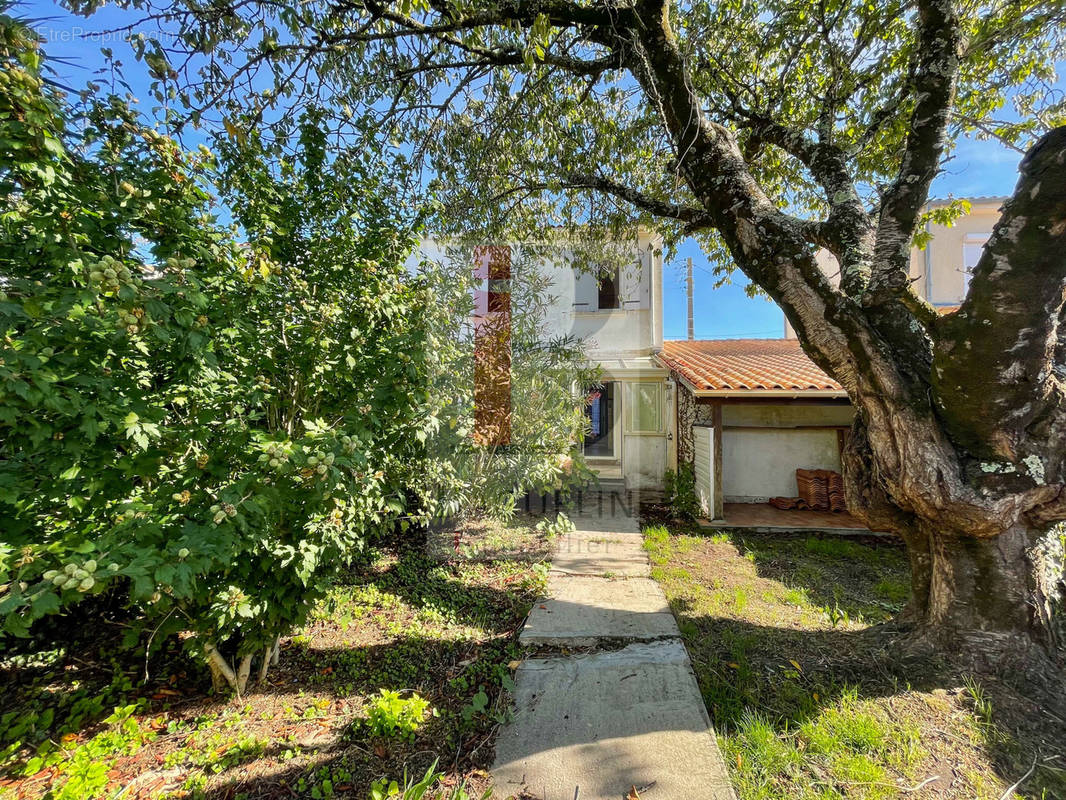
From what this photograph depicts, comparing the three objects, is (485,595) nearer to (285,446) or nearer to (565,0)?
(285,446)

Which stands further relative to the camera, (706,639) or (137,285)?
(706,639)

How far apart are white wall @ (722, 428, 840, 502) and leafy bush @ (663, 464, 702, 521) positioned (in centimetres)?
123

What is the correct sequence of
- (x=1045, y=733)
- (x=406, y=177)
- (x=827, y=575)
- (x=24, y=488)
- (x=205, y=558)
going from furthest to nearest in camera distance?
(x=827, y=575)
(x=406, y=177)
(x=1045, y=733)
(x=205, y=558)
(x=24, y=488)

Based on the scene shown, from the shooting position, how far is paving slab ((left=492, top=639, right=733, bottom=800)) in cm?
191

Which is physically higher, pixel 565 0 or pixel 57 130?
pixel 565 0

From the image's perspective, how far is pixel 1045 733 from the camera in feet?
6.70

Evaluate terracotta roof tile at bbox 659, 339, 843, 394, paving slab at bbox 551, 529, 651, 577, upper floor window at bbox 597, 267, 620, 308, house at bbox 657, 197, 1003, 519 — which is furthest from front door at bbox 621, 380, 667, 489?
paving slab at bbox 551, 529, 651, 577

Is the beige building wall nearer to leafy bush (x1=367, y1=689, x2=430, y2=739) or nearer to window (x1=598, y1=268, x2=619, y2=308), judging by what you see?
window (x1=598, y1=268, x2=619, y2=308)

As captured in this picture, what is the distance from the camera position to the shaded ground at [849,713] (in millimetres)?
1857

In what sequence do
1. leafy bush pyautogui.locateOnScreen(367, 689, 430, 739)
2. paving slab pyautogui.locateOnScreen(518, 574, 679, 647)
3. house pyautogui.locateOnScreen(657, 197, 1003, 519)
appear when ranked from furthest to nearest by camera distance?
house pyautogui.locateOnScreen(657, 197, 1003, 519) → paving slab pyautogui.locateOnScreen(518, 574, 679, 647) → leafy bush pyautogui.locateOnScreen(367, 689, 430, 739)

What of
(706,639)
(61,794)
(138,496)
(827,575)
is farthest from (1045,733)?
(61,794)

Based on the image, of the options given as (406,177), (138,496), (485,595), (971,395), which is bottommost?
(485,595)

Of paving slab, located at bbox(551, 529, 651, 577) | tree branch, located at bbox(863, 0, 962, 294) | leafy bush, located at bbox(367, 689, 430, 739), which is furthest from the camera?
paving slab, located at bbox(551, 529, 651, 577)

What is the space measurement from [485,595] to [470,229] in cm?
425
